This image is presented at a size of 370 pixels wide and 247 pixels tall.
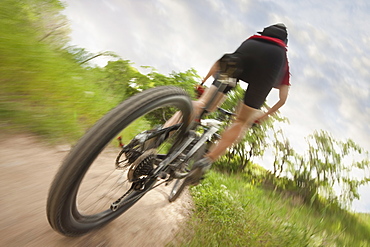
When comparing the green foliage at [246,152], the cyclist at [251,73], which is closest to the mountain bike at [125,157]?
the cyclist at [251,73]

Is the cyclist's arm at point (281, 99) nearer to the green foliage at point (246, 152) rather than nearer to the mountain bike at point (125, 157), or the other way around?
the mountain bike at point (125, 157)

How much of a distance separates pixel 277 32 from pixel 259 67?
361mm

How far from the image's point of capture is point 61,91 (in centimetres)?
445

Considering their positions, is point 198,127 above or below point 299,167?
above

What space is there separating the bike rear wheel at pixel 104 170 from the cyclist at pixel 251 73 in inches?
15.8

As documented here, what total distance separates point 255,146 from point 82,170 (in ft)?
48.6

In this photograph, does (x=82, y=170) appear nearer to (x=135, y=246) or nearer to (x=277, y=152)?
(x=135, y=246)

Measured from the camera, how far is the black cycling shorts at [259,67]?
2.31m

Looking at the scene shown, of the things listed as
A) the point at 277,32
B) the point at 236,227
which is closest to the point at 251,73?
the point at 277,32

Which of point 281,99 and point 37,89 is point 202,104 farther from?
point 37,89

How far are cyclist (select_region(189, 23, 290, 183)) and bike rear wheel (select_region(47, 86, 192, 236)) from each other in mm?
403

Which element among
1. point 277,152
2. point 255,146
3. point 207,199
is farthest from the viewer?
point 255,146

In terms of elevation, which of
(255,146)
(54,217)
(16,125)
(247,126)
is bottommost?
(255,146)

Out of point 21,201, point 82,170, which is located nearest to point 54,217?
point 82,170
